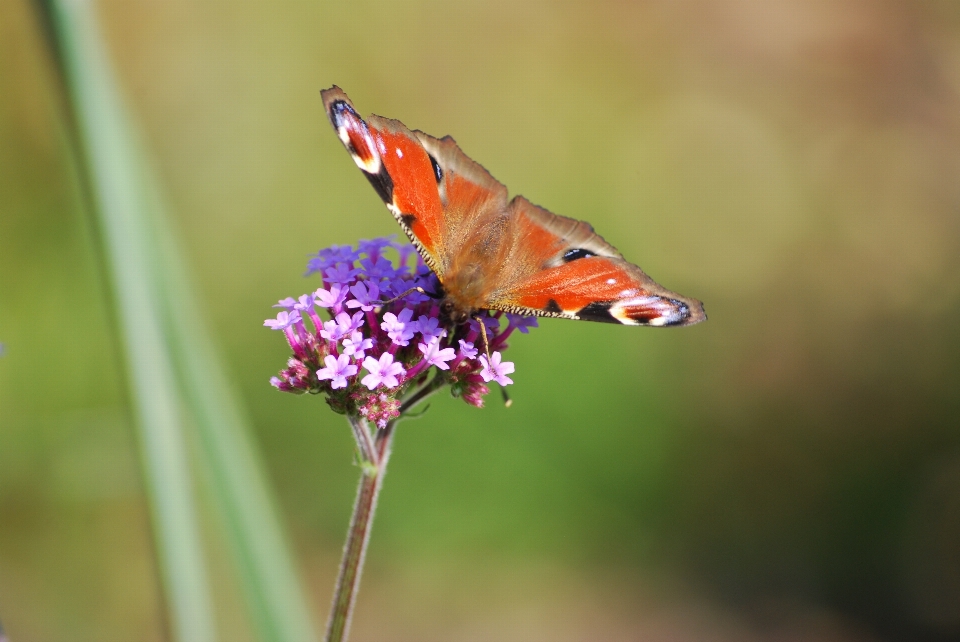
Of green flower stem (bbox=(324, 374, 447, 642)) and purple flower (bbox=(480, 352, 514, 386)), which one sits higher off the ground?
purple flower (bbox=(480, 352, 514, 386))

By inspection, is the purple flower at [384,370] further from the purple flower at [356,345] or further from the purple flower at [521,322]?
the purple flower at [521,322]

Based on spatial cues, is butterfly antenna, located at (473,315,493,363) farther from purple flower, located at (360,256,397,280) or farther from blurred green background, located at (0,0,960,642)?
blurred green background, located at (0,0,960,642)

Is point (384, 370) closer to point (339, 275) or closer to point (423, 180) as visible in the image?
point (339, 275)

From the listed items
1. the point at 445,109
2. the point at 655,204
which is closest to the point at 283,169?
the point at 445,109

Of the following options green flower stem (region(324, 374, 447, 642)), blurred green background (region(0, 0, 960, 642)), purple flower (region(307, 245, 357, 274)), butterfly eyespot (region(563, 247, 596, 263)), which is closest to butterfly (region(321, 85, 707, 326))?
butterfly eyespot (region(563, 247, 596, 263))

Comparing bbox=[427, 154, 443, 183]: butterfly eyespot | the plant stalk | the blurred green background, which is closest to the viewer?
the plant stalk

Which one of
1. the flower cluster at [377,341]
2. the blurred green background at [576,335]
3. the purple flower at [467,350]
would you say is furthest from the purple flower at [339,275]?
the blurred green background at [576,335]

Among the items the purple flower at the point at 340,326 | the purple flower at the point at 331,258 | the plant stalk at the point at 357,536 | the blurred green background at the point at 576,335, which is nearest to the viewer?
the plant stalk at the point at 357,536
